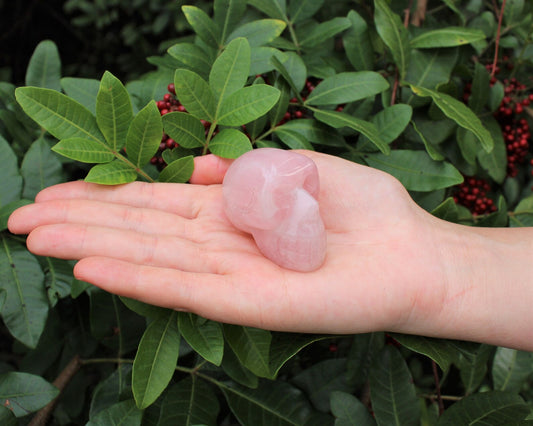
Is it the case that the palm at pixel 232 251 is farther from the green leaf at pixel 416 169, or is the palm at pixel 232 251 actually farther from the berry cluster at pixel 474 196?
the berry cluster at pixel 474 196

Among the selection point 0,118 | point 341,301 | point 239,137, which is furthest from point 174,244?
point 0,118

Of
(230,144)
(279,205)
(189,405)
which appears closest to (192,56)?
(230,144)

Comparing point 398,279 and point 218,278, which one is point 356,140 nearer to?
point 398,279

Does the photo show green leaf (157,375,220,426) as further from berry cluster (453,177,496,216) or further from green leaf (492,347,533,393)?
berry cluster (453,177,496,216)

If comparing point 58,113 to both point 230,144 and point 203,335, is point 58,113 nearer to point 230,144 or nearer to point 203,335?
point 230,144

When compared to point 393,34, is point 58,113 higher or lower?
lower

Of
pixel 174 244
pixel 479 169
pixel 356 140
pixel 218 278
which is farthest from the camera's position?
pixel 479 169
